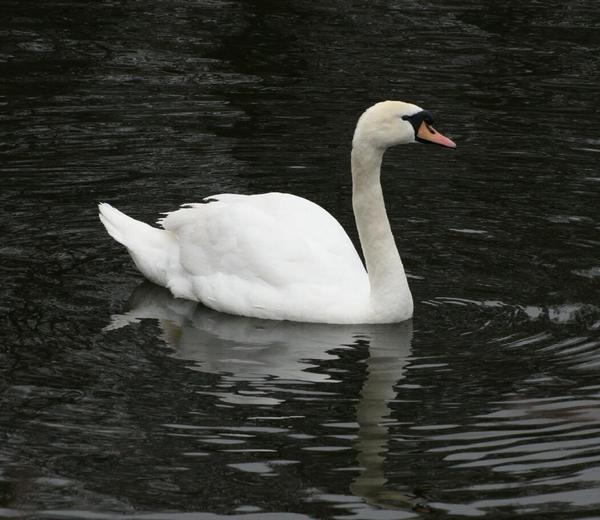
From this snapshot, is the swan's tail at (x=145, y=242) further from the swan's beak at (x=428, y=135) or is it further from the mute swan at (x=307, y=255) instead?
the swan's beak at (x=428, y=135)

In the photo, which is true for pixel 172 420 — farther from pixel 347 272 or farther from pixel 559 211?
pixel 559 211

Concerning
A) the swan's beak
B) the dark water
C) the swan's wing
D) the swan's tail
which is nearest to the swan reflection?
the dark water

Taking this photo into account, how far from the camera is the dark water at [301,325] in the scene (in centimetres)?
836

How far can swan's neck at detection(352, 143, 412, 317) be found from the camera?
35.7 feet

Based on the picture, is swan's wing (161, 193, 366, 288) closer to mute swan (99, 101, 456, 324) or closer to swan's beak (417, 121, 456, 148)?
mute swan (99, 101, 456, 324)

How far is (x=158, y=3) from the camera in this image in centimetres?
1995

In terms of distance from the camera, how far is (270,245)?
1112cm

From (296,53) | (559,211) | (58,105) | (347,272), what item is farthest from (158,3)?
(347,272)

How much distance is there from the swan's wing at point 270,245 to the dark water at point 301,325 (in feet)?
1.18

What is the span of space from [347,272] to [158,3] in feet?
31.4

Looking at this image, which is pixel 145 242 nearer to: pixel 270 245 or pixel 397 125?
pixel 270 245

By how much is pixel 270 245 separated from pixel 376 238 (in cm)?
72

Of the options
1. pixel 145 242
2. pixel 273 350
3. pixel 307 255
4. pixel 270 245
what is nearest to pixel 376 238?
pixel 307 255

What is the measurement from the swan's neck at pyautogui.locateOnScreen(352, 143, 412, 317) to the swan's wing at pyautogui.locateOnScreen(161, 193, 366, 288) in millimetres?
217
